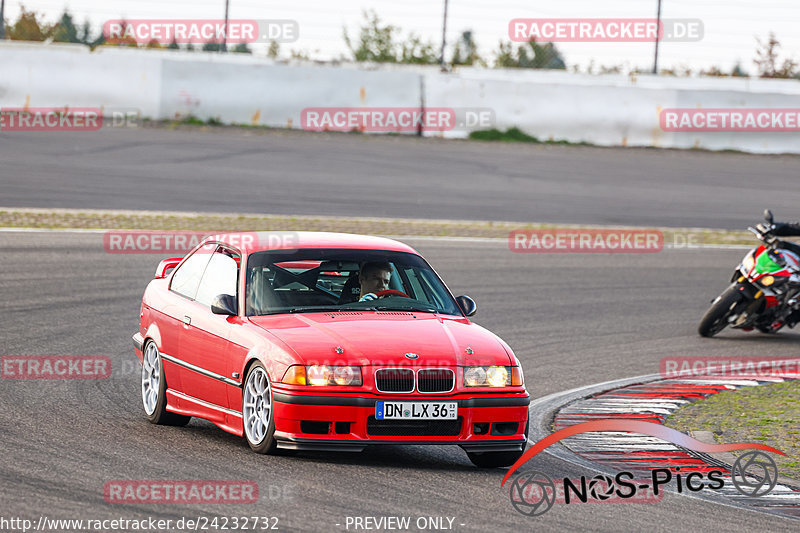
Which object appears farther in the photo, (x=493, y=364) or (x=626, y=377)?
(x=626, y=377)

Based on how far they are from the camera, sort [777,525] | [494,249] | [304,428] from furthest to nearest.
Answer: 1. [494,249]
2. [304,428]
3. [777,525]

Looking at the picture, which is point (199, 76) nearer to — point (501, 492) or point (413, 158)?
point (413, 158)

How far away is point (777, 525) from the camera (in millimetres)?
6504

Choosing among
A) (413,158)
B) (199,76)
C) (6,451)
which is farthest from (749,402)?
(199,76)

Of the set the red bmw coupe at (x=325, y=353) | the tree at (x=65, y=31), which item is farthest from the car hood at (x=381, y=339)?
the tree at (x=65, y=31)

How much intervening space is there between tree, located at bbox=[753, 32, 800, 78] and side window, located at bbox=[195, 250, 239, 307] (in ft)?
79.1

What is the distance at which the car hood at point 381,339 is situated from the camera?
23.6 feet

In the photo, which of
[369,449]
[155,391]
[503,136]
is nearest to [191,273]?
[155,391]

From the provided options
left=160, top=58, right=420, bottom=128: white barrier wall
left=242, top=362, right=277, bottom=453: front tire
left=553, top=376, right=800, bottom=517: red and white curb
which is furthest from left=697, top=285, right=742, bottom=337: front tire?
left=160, top=58, right=420, bottom=128: white barrier wall

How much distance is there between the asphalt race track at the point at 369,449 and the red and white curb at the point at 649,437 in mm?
429

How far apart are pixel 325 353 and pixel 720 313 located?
26.5 feet

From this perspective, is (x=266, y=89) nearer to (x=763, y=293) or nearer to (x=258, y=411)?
(x=763, y=293)

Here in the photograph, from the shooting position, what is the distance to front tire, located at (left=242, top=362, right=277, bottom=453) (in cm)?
725

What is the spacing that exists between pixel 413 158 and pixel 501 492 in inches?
749
